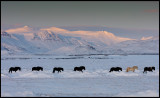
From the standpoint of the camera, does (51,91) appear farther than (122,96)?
Yes

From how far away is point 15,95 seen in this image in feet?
44.6

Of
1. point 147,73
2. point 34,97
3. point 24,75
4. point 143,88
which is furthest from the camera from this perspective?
point 147,73

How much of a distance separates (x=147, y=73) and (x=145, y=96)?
12242mm

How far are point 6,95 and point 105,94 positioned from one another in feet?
15.4

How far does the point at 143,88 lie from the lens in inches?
640

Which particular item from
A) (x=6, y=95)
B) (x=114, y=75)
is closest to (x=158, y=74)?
(x=114, y=75)

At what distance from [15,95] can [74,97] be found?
278 centimetres

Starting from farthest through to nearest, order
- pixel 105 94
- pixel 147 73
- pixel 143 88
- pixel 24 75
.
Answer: pixel 147 73 → pixel 24 75 → pixel 143 88 → pixel 105 94

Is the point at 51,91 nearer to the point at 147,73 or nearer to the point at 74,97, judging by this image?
the point at 74,97

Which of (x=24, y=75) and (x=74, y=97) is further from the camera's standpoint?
(x=24, y=75)

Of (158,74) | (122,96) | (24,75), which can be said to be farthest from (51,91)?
(158,74)

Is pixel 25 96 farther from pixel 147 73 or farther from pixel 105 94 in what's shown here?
pixel 147 73

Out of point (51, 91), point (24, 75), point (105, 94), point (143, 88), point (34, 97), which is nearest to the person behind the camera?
point (34, 97)

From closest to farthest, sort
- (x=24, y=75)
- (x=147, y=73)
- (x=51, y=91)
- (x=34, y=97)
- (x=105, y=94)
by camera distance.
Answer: (x=34, y=97), (x=105, y=94), (x=51, y=91), (x=24, y=75), (x=147, y=73)
